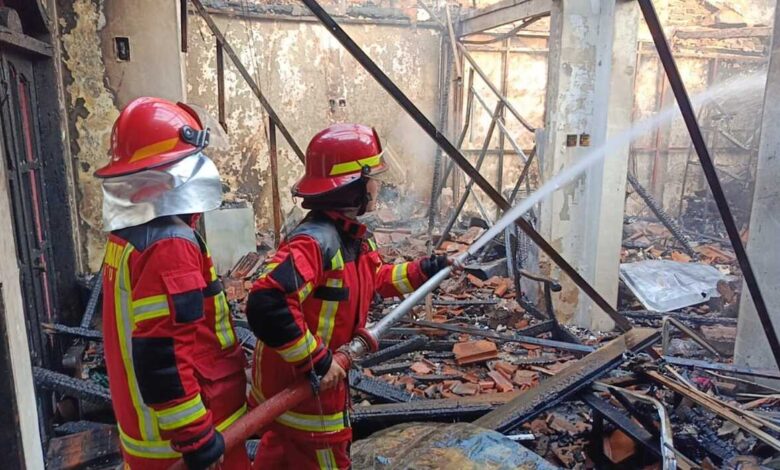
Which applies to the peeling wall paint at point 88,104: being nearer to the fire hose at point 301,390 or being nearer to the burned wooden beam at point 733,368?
the fire hose at point 301,390

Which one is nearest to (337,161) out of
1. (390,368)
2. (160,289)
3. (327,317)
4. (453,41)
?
(327,317)

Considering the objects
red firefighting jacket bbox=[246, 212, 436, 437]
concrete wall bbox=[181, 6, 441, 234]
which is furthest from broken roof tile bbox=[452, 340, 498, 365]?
concrete wall bbox=[181, 6, 441, 234]

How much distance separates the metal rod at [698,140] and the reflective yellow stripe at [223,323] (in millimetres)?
2068

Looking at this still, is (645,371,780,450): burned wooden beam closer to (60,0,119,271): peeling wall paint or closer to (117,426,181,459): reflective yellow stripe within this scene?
(117,426,181,459): reflective yellow stripe

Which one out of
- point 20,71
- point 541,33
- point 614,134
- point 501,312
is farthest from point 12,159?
point 541,33

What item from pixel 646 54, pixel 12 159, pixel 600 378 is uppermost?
pixel 646 54

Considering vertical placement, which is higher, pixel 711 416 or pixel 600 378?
pixel 600 378

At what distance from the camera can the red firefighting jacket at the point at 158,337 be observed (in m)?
1.59

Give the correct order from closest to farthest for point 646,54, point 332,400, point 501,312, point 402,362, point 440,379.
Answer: point 332,400, point 440,379, point 402,362, point 501,312, point 646,54

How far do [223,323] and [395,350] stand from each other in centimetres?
306

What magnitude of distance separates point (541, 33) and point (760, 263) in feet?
27.8

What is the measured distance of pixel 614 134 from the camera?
536 cm

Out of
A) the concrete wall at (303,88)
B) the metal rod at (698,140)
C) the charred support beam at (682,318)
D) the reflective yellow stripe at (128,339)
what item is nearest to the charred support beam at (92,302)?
the reflective yellow stripe at (128,339)

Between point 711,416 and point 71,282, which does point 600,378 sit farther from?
point 71,282
